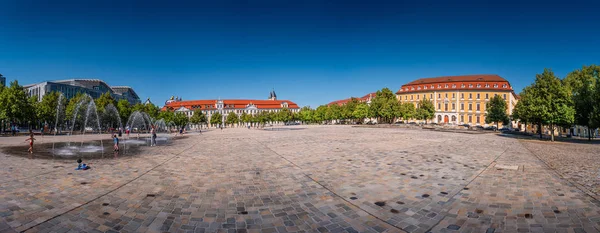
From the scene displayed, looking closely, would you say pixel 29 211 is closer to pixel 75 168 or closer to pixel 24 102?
pixel 75 168

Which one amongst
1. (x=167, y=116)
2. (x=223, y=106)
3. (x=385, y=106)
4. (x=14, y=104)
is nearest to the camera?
(x=14, y=104)

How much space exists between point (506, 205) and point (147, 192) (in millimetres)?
11085

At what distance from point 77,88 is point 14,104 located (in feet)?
213

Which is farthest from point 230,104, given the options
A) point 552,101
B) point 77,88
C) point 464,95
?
point 552,101

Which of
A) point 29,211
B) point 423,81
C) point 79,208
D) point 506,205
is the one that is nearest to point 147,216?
point 79,208

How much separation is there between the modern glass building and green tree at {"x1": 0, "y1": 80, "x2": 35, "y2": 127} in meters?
23.5

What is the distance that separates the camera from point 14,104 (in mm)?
45625

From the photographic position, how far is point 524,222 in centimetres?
609

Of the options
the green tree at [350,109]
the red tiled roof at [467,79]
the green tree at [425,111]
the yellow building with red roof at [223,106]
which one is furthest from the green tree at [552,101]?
the yellow building with red roof at [223,106]

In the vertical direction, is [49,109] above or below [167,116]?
above

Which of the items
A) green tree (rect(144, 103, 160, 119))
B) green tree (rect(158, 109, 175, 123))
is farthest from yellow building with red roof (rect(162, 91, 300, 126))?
→ green tree (rect(144, 103, 160, 119))

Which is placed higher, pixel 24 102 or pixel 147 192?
pixel 24 102

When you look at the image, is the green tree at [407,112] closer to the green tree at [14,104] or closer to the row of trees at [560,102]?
the row of trees at [560,102]

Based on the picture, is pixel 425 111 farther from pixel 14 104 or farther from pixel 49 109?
pixel 49 109
